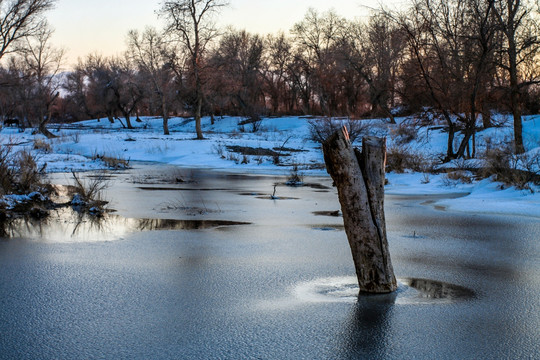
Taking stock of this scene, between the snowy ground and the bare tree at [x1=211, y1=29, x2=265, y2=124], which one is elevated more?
the bare tree at [x1=211, y1=29, x2=265, y2=124]

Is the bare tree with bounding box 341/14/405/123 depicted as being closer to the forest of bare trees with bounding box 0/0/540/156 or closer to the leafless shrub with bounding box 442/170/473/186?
the forest of bare trees with bounding box 0/0/540/156

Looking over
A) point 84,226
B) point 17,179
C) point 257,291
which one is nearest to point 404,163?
point 17,179

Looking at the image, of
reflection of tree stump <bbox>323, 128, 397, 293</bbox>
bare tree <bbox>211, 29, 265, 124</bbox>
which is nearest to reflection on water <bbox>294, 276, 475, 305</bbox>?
reflection of tree stump <bbox>323, 128, 397, 293</bbox>

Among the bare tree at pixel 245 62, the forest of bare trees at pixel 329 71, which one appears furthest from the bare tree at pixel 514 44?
the bare tree at pixel 245 62

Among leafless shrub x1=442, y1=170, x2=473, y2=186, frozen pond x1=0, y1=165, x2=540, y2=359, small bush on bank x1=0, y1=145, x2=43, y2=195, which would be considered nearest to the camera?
frozen pond x1=0, y1=165, x2=540, y2=359

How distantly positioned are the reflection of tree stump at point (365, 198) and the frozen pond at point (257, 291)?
30cm

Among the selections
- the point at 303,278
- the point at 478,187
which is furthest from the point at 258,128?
the point at 303,278

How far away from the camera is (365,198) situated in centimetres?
544

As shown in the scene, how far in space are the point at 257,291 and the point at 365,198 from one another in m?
1.44

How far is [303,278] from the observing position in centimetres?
620

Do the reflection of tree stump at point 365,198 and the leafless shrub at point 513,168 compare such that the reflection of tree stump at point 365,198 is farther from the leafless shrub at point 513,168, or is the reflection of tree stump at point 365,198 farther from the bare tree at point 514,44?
the bare tree at point 514,44

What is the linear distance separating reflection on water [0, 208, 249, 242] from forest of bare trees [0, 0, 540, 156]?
645 cm

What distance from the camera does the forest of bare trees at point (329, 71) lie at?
22359mm

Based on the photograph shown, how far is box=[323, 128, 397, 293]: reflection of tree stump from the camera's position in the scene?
17.8 feet
